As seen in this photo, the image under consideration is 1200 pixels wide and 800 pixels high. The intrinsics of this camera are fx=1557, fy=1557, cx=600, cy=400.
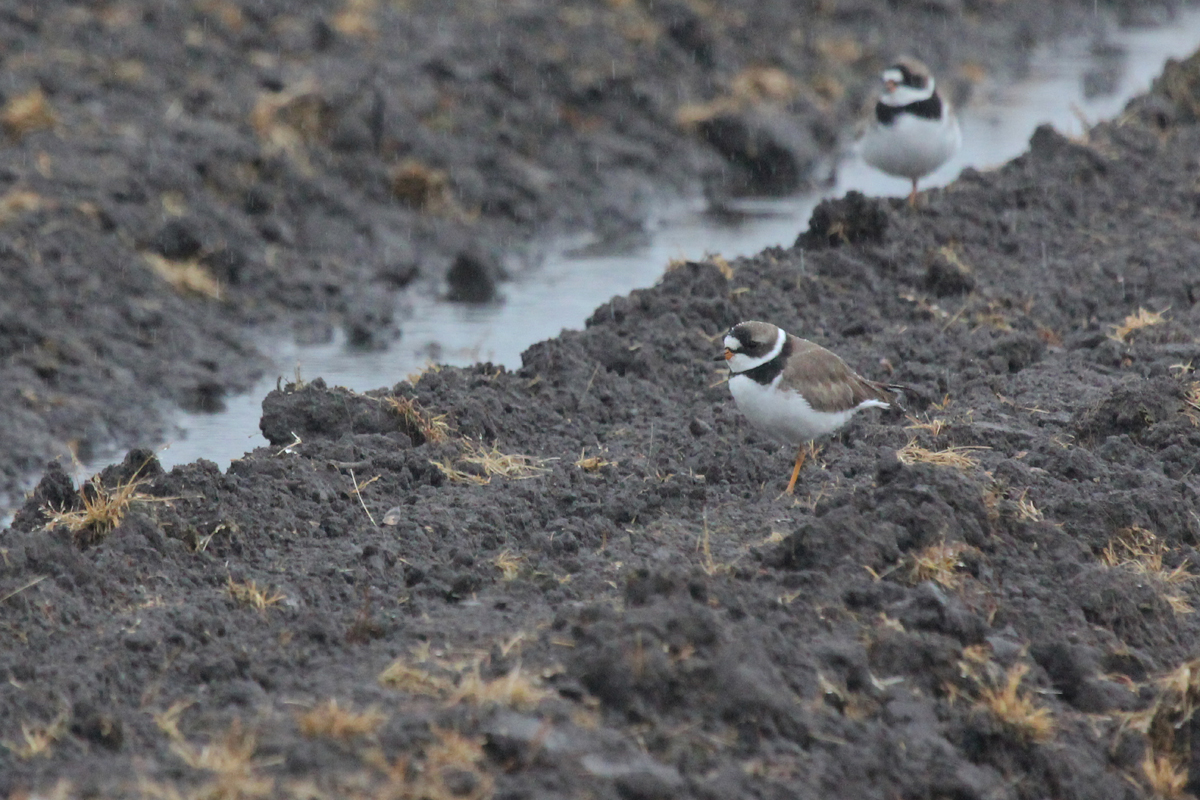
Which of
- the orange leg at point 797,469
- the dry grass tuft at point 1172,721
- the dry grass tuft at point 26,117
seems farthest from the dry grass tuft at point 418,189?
the dry grass tuft at point 1172,721

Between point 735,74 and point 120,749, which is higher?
point 735,74

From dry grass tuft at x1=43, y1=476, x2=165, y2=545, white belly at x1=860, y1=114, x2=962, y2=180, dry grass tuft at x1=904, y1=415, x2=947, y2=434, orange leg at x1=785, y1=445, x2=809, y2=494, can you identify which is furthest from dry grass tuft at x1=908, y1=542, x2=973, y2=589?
white belly at x1=860, y1=114, x2=962, y2=180

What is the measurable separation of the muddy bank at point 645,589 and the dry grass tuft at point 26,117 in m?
5.65

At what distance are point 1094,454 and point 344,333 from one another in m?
5.91

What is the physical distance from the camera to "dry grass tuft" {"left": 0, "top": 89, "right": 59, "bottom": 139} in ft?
40.1

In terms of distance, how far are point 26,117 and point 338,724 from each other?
9386 mm

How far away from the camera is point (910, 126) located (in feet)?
37.4

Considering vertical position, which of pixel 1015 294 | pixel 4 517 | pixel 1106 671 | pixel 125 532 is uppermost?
pixel 1015 294

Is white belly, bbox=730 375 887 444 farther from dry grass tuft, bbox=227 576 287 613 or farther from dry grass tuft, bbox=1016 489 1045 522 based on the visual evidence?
dry grass tuft, bbox=227 576 287 613

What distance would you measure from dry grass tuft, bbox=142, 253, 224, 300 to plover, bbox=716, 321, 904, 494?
546 centimetres

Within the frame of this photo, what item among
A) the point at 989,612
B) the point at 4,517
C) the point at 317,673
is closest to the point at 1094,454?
the point at 989,612

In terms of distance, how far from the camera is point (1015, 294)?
32.8 ft

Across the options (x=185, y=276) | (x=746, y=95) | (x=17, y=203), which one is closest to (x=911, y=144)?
(x=185, y=276)

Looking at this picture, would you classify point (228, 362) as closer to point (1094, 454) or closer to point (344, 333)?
point (344, 333)
